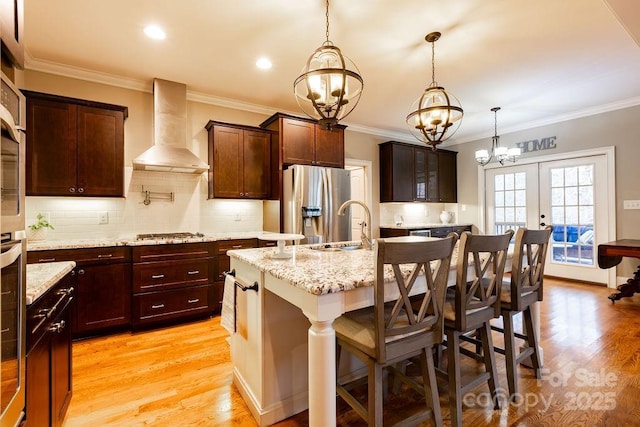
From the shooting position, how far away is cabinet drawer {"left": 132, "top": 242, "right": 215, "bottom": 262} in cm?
301

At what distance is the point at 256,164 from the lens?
3.96 meters

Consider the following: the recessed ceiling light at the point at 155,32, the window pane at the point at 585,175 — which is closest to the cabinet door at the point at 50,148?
the recessed ceiling light at the point at 155,32

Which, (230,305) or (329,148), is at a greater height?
(329,148)

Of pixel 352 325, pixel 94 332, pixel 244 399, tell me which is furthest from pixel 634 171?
pixel 94 332

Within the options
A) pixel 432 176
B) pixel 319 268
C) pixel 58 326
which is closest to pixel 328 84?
pixel 319 268

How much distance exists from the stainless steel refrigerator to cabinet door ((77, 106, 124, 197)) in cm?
186

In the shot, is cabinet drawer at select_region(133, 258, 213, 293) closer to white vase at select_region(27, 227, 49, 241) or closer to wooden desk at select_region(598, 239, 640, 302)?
white vase at select_region(27, 227, 49, 241)

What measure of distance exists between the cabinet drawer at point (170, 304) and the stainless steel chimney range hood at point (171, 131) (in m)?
1.38

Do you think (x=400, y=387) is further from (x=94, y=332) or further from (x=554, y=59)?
(x=554, y=59)

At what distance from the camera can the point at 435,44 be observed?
111 inches

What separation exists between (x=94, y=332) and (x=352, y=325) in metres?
2.82

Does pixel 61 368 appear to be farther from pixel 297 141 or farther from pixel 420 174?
pixel 420 174

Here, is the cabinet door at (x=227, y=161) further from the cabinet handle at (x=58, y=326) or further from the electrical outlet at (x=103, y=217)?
the cabinet handle at (x=58, y=326)

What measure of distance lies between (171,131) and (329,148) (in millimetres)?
2068
